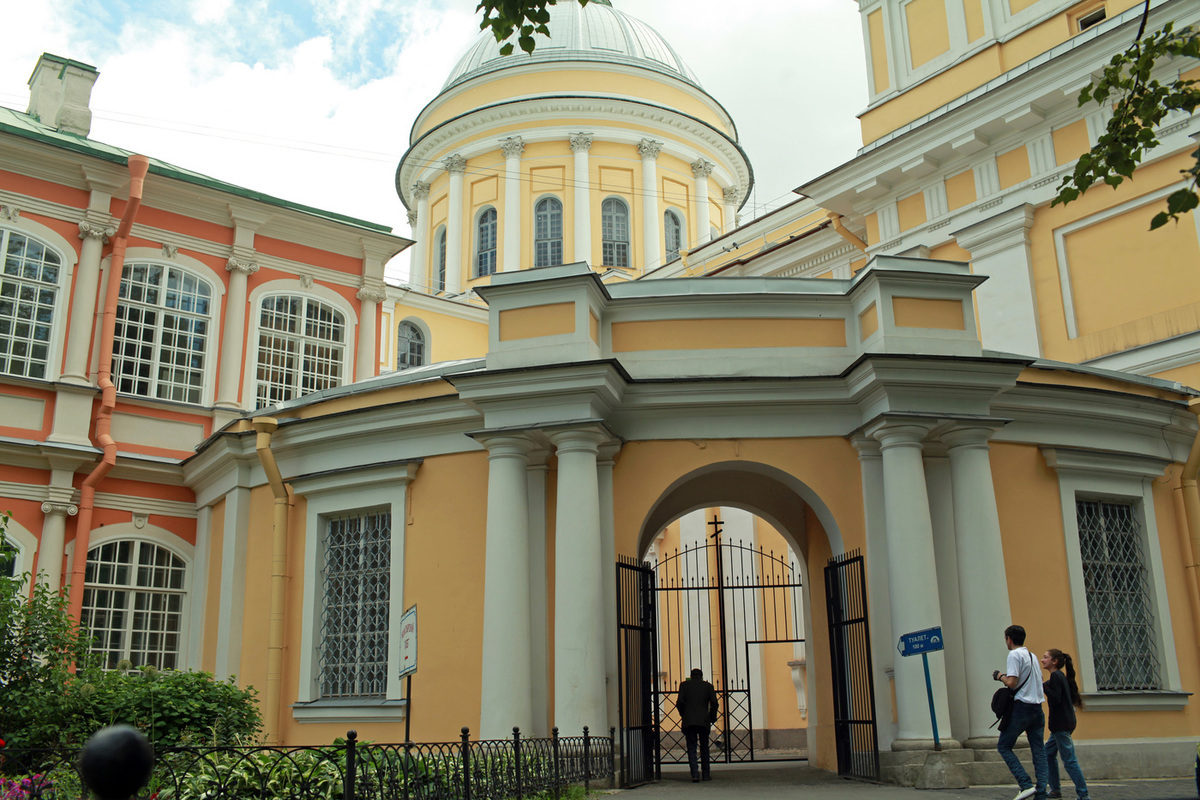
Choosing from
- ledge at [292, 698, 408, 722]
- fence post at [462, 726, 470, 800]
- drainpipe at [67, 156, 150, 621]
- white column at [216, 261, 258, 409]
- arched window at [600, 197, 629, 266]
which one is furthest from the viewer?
arched window at [600, 197, 629, 266]

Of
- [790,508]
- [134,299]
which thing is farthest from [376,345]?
[790,508]

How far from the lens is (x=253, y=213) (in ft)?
63.6

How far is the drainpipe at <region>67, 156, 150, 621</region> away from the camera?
16.0m

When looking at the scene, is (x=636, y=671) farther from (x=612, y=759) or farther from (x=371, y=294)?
(x=371, y=294)

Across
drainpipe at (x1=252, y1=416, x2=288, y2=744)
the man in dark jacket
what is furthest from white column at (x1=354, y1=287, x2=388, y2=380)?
the man in dark jacket

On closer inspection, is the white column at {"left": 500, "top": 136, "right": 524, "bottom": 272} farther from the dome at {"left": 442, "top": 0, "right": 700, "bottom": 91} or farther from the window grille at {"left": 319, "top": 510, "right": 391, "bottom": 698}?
the window grille at {"left": 319, "top": 510, "right": 391, "bottom": 698}

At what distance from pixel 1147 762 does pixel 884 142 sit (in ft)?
38.1

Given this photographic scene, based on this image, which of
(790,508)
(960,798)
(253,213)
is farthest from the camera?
(253,213)

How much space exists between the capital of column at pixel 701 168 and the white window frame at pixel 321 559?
25790 millimetres

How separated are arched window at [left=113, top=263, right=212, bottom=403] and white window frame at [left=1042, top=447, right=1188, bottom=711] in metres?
13.3

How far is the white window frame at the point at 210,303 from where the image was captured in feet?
59.7

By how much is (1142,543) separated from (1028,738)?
520 centimetres

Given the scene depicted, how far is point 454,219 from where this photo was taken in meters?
37.1

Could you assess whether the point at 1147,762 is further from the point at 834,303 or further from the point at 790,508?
the point at 834,303
